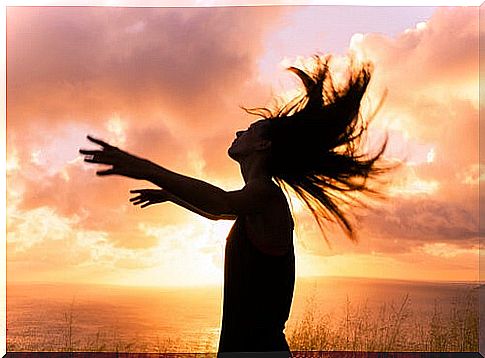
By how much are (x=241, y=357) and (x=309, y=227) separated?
237 centimetres

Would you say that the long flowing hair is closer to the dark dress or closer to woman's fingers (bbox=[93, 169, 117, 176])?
the dark dress

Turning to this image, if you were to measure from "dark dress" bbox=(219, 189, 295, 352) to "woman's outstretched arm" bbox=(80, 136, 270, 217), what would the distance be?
0.31 feet

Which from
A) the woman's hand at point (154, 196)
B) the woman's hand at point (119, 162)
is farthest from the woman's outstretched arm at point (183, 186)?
the woman's hand at point (154, 196)

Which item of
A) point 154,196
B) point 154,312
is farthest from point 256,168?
point 154,312

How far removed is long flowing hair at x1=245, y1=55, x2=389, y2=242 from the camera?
380 centimetres

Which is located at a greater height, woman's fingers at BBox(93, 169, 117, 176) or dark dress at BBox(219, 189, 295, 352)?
woman's fingers at BBox(93, 169, 117, 176)

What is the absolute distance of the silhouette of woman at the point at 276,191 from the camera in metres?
3.69

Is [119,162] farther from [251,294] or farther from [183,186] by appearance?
[251,294]

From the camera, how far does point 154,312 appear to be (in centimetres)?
609

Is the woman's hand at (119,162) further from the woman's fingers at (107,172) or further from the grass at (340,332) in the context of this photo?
the grass at (340,332)

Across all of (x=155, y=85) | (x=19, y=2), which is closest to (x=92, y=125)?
(x=155, y=85)

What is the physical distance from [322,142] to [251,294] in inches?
23.5

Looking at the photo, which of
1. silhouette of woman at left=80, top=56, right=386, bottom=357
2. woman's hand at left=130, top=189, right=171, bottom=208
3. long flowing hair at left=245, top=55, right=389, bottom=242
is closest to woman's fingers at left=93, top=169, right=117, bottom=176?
silhouette of woman at left=80, top=56, right=386, bottom=357

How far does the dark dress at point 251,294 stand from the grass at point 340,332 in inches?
95.2
